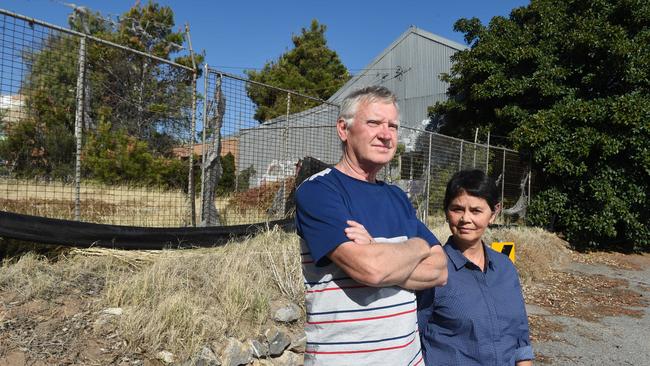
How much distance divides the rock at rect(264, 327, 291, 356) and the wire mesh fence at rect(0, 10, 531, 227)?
227 cm

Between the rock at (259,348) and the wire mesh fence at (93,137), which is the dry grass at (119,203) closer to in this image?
the wire mesh fence at (93,137)

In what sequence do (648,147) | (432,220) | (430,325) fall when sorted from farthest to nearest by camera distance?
Answer: 1. (648,147)
2. (432,220)
3. (430,325)

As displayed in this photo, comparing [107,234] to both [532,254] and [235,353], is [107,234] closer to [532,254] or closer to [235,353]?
[235,353]

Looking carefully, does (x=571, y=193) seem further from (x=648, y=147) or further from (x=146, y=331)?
(x=146, y=331)

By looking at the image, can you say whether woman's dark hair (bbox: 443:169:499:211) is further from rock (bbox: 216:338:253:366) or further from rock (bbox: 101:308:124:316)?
rock (bbox: 101:308:124:316)

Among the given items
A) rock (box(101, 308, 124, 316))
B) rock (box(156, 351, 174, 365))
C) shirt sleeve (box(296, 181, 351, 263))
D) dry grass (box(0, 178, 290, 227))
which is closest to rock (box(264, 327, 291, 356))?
rock (box(156, 351, 174, 365))

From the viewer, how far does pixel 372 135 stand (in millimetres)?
1854

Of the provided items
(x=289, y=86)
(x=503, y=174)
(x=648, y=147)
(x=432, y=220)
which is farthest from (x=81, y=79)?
(x=289, y=86)

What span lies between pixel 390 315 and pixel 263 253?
123 inches

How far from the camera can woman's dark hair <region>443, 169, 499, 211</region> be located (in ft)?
7.48

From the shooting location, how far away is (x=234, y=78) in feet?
19.3

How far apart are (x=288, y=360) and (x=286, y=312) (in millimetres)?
383

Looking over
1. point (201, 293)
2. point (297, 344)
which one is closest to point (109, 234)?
point (201, 293)

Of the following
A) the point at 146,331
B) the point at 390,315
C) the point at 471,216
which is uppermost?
the point at 471,216
